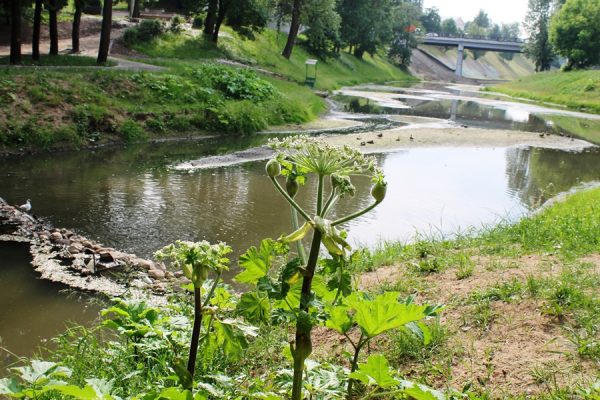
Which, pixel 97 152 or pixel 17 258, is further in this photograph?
pixel 97 152

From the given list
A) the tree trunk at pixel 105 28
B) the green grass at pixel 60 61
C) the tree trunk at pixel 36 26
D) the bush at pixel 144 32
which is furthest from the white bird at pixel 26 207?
the bush at pixel 144 32

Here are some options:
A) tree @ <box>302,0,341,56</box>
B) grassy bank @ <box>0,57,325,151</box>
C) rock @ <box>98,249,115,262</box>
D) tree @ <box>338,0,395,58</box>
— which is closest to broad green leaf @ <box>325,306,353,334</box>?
rock @ <box>98,249,115,262</box>

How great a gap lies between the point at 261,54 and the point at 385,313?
138 ft

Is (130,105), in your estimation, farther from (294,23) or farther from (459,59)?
(459,59)

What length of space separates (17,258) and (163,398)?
6778 millimetres

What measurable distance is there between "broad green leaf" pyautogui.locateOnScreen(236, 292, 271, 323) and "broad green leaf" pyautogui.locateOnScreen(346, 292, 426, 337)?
16.8 inches

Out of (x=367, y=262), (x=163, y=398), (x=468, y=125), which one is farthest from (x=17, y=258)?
(x=468, y=125)

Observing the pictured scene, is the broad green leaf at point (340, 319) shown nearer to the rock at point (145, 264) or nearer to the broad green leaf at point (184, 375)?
the broad green leaf at point (184, 375)

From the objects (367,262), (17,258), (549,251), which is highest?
(549,251)

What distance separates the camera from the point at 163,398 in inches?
107

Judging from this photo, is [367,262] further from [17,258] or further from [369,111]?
[369,111]

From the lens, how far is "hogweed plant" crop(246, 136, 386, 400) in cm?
248

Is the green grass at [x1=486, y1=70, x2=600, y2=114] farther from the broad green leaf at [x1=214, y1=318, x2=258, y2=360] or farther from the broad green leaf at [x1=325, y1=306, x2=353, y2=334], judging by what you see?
the broad green leaf at [x1=214, y1=318, x2=258, y2=360]

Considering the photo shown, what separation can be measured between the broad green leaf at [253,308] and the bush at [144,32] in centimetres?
3488
